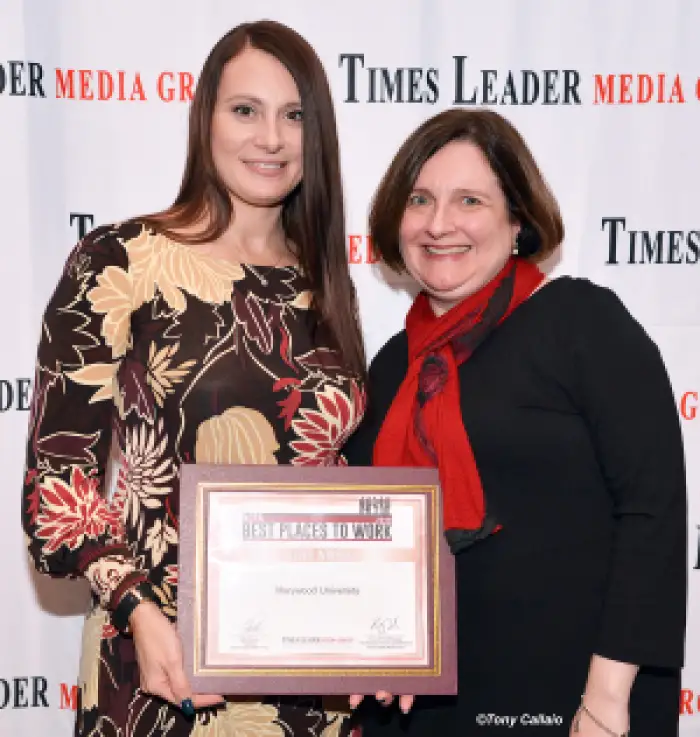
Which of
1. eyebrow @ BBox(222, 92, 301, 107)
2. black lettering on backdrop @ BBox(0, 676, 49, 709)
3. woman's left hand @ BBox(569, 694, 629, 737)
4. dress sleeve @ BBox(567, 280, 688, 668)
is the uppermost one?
eyebrow @ BBox(222, 92, 301, 107)

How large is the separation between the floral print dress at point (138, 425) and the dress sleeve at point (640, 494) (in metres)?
0.49

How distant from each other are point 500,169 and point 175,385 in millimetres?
690

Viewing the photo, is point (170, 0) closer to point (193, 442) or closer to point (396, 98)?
point (396, 98)

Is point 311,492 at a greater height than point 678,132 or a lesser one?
lesser

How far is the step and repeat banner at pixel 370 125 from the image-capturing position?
202 cm

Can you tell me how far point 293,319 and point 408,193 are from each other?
0.33 meters

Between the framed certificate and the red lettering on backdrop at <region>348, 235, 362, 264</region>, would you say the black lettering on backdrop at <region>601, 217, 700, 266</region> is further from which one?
the framed certificate

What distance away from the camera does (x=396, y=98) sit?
2074mm

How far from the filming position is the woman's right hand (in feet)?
4.18

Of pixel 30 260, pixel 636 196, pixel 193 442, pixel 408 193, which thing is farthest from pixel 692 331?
pixel 30 260

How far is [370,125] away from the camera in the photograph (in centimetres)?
208

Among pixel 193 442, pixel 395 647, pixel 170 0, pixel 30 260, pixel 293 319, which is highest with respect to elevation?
pixel 170 0

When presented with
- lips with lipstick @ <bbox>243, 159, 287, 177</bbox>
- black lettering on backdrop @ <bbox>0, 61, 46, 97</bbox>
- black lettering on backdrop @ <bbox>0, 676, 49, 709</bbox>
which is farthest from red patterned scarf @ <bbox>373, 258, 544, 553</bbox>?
black lettering on backdrop @ <bbox>0, 676, 49, 709</bbox>

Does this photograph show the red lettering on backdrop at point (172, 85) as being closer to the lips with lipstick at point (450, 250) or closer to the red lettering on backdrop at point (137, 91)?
the red lettering on backdrop at point (137, 91)
